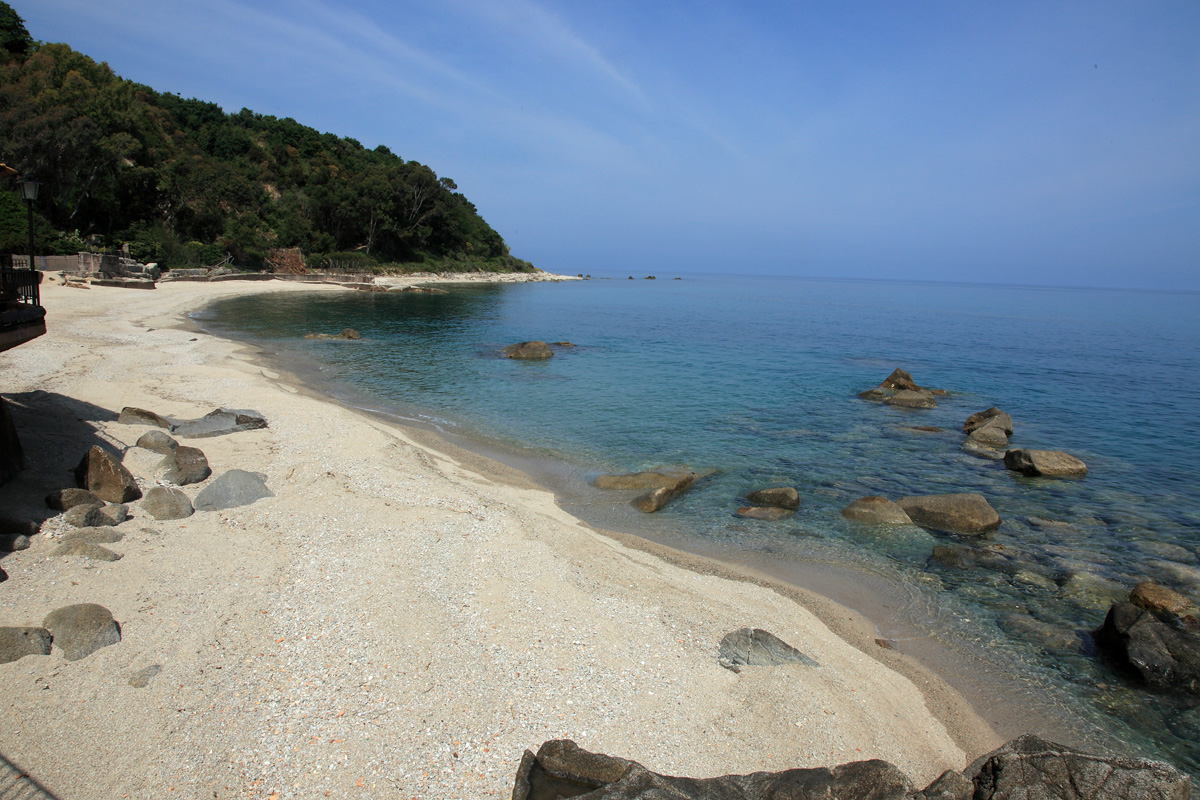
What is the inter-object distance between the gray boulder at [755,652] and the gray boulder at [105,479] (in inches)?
372

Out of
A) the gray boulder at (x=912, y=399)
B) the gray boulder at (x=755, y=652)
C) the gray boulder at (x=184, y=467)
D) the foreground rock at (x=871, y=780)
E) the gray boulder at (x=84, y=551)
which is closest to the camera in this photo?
the foreground rock at (x=871, y=780)

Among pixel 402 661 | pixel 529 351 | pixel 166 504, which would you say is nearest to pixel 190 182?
pixel 529 351

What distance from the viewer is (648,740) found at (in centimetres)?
606

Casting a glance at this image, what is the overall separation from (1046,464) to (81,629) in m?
19.6

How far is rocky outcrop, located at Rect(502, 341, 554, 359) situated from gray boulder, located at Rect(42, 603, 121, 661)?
26.4 m

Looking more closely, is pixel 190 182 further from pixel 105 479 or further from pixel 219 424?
pixel 105 479

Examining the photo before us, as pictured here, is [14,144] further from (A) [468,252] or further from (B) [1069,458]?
(A) [468,252]

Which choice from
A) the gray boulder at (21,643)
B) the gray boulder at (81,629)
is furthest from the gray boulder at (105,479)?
the gray boulder at (21,643)

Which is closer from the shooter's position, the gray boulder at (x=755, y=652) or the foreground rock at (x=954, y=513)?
the gray boulder at (x=755, y=652)

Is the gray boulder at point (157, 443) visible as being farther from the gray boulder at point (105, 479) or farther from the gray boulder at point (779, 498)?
the gray boulder at point (779, 498)

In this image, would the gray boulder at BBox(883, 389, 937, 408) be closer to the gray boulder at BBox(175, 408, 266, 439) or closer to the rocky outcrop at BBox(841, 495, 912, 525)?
the rocky outcrop at BBox(841, 495, 912, 525)

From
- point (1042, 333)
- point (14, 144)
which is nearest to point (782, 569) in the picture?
point (14, 144)

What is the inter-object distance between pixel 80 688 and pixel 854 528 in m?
12.0

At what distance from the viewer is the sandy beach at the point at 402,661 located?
5.50 metres
